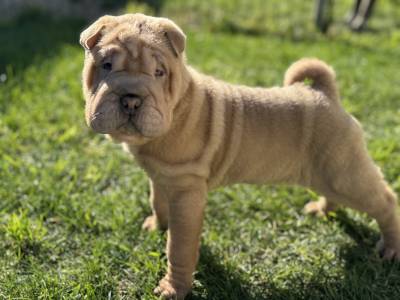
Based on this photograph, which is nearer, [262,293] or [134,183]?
[262,293]

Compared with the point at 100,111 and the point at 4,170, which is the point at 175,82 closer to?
the point at 100,111

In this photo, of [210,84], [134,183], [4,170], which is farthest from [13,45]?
[210,84]

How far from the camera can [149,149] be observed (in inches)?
108

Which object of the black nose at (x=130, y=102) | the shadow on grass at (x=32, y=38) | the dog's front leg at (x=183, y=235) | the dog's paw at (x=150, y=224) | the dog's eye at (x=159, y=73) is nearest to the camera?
the black nose at (x=130, y=102)

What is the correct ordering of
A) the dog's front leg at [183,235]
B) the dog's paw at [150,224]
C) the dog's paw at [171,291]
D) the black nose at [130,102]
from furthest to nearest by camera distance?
the dog's paw at [150,224], the dog's paw at [171,291], the dog's front leg at [183,235], the black nose at [130,102]

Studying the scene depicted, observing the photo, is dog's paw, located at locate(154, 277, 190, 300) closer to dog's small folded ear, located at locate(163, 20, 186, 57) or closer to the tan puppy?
the tan puppy

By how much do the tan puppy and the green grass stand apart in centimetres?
31

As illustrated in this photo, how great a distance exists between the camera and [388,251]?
321 centimetres

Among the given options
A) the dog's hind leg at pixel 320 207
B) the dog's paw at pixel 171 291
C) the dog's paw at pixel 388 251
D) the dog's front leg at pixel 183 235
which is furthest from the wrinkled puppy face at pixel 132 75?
the dog's paw at pixel 388 251

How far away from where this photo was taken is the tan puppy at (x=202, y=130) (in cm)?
241

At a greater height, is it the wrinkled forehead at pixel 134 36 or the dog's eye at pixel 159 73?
the wrinkled forehead at pixel 134 36

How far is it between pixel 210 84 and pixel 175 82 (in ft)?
1.54

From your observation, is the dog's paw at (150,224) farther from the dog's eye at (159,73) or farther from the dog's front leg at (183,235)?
the dog's eye at (159,73)

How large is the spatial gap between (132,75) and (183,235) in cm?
99
